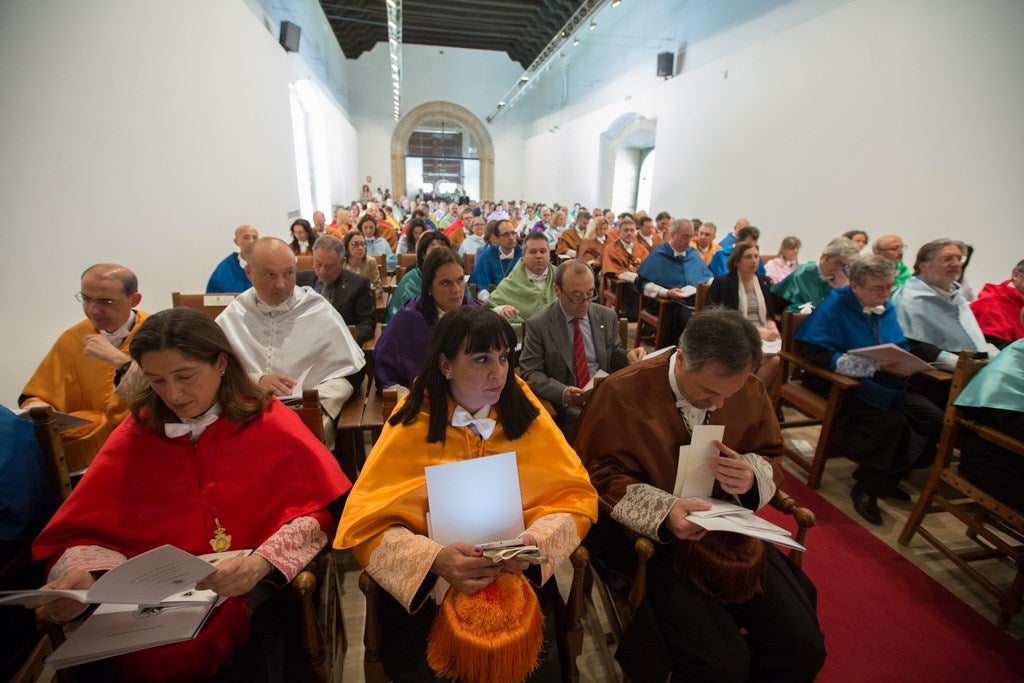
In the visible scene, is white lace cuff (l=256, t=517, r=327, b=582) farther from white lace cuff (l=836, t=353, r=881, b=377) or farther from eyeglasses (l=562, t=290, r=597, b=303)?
white lace cuff (l=836, t=353, r=881, b=377)

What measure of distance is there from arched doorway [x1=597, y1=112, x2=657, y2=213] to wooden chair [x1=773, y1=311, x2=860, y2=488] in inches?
487

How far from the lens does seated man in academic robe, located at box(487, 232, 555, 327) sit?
401 centimetres

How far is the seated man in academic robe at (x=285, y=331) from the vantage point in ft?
8.64

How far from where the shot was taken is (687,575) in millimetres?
1579

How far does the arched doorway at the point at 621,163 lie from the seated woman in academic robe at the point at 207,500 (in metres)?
14.7

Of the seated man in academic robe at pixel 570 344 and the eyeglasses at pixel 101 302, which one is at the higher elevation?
the eyeglasses at pixel 101 302

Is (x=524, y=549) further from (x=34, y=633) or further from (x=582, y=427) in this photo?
(x=34, y=633)

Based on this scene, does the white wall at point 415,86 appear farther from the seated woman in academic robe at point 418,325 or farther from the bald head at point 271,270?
the seated woman in academic robe at point 418,325

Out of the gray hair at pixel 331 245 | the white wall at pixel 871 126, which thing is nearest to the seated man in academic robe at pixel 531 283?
the gray hair at pixel 331 245

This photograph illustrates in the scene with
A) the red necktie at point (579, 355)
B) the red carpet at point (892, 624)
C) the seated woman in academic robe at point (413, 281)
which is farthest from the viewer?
the seated woman in academic robe at point (413, 281)

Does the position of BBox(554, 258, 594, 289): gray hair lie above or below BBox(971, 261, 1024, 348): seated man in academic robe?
above

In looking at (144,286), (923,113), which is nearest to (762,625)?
(144,286)

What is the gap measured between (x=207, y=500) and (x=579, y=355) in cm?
201

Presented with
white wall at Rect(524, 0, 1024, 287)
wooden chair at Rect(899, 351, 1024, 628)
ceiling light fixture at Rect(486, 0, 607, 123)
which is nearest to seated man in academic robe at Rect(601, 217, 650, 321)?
white wall at Rect(524, 0, 1024, 287)
